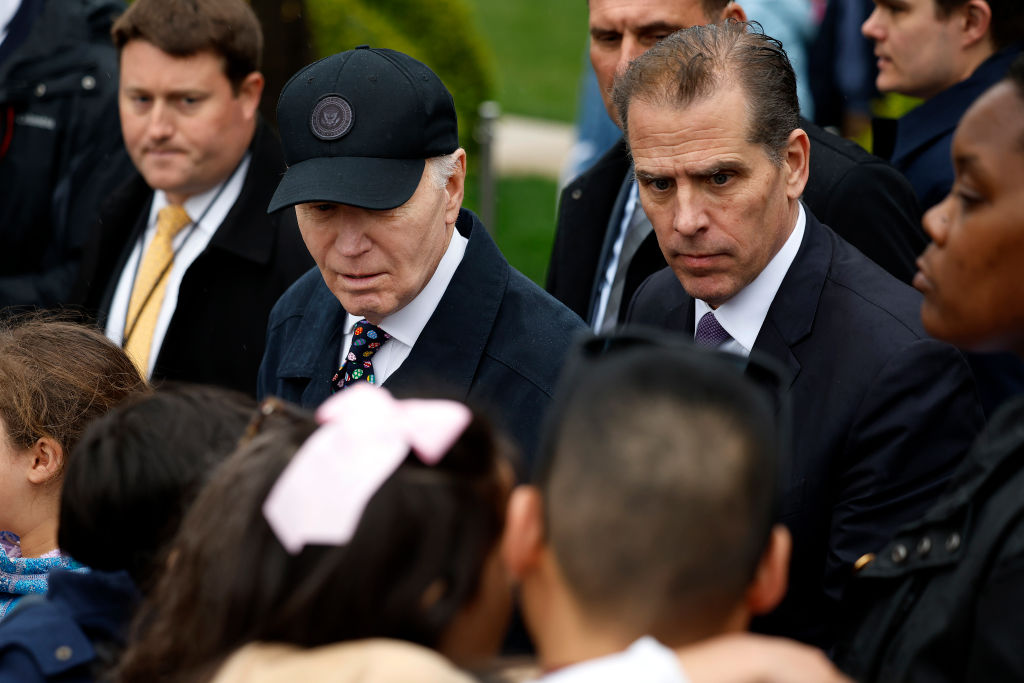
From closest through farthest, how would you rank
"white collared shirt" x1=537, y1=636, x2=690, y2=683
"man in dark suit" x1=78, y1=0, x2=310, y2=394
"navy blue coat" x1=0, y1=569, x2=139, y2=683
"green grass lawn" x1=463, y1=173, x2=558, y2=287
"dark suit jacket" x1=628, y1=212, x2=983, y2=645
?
"white collared shirt" x1=537, y1=636, x2=690, y2=683, "navy blue coat" x1=0, y1=569, x2=139, y2=683, "dark suit jacket" x1=628, y1=212, x2=983, y2=645, "man in dark suit" x1=78, y1=0, x2=310, y2=394, "green grass lawn" x1=463, y1=173, x2=558, y2=287

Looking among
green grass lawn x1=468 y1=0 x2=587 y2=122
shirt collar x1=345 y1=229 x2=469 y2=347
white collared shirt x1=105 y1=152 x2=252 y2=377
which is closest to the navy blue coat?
shirt collar x1=345 y1=229 x2=469 y2=347

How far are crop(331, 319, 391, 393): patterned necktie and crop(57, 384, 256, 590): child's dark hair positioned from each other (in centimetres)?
73

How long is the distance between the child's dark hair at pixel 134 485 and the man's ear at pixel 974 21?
303 cm

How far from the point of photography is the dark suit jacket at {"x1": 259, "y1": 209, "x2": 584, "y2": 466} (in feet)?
10.1

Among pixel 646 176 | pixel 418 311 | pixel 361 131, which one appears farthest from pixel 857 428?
pixel 361 131

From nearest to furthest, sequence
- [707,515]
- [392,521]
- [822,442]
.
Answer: [707,515] → [392,521] → [822,442]

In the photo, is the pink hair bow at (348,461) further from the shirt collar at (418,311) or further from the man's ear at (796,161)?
the man's ear at (796,161)

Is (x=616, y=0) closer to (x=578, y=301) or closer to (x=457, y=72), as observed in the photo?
(x=578, y=301)

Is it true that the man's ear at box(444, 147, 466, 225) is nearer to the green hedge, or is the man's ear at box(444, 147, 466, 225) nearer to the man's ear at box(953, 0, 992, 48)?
the man's ear at box(953, 0, 992, 48)

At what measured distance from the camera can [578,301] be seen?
173 inches

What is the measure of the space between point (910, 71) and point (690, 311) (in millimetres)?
1572

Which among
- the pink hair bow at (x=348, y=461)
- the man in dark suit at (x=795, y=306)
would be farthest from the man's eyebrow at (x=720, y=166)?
the pink hair bow at (x=348, y=461)

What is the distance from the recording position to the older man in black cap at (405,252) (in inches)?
122

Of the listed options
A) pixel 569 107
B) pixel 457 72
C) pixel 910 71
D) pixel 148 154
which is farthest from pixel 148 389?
pixel 569 107
